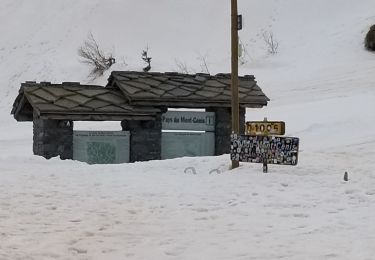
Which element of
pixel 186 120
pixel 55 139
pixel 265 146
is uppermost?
pixel 186 120

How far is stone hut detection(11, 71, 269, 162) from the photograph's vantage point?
14.4m

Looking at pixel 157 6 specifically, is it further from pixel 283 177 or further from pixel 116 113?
pixel 283 177

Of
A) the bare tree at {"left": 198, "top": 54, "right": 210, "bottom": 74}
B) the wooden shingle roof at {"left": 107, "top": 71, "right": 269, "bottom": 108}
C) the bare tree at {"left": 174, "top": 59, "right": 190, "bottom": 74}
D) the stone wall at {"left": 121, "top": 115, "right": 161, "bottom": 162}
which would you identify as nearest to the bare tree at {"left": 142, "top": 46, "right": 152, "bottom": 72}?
the bare tree at {"left": 174, "top": 59, "right": 190, "bottom": 74}

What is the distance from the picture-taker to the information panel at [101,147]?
1478 centimetres

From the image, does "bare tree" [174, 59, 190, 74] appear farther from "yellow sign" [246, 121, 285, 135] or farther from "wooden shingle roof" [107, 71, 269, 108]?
"yellow sign" [246, 121, 285, 135]

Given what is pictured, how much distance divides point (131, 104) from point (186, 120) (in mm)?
1633

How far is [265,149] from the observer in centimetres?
1105

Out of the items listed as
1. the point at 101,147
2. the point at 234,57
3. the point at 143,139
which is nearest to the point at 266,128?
the point at 234,57

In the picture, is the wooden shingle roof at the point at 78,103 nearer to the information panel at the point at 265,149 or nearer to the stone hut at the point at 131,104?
the stone hut at the point at 131,104

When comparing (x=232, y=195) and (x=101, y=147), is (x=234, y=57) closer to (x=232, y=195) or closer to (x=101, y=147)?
(x=232, y=195)

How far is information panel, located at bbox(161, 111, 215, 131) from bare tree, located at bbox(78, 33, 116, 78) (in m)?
20.7

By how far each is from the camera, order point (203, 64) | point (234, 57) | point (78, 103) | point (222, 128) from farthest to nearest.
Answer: point (203, 64) < point (222, 128) < point (78, 103) < point (234, 57)

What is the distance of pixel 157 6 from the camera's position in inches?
1759

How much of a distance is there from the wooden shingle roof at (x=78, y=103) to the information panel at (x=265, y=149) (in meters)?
4.28
